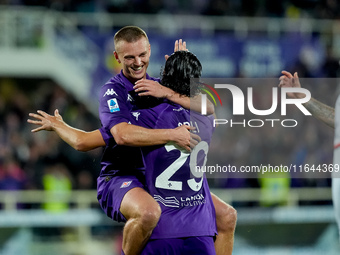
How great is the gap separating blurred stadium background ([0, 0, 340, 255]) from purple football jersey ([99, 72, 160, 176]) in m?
4.94

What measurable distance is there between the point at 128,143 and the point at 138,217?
0.53m

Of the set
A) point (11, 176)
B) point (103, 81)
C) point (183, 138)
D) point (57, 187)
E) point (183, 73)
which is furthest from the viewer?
point (103, 81)

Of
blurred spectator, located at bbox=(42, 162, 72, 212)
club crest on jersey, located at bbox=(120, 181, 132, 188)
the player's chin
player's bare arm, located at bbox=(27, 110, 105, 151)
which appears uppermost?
the player's chin

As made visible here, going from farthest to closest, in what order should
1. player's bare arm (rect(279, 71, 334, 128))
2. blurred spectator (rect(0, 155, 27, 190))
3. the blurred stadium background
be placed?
blurred spectator (rect(0, 155, 27, 190)) < the blurred stadium background < player's bare arm (rect(279, 71, 334, 128))

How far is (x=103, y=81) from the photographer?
13.8 metres

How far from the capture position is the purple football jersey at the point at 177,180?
4828mm

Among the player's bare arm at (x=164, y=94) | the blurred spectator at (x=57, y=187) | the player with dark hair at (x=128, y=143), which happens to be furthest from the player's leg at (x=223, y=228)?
the blurred spectator at (x=57, y=187)

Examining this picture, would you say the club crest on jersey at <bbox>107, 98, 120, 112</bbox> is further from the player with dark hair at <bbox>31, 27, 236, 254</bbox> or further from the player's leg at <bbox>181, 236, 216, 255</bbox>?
the player's leg at <bbox>181, 236, 216, 255</bbox>

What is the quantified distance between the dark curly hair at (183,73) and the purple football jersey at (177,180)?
0.15 meters

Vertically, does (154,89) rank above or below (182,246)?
above

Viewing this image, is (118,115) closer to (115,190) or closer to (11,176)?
(115,190)

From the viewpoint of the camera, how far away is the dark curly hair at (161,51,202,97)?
4859 mm

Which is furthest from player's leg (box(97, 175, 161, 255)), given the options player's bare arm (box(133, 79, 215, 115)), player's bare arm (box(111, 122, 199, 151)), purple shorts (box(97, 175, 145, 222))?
player's bare arm (box(133, 79, 215, 115))

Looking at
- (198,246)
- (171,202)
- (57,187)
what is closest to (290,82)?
(171,202)
